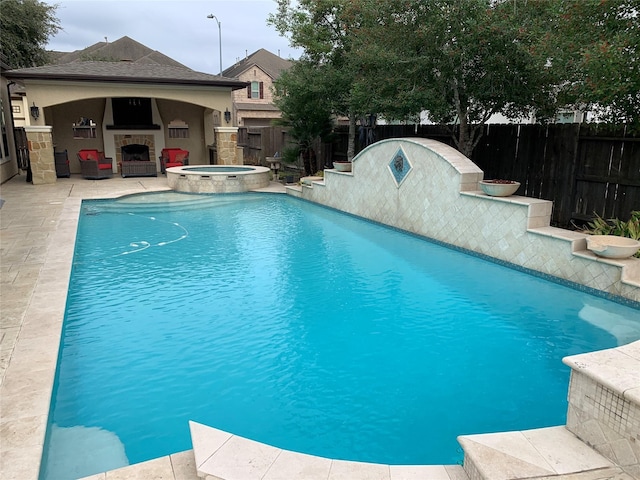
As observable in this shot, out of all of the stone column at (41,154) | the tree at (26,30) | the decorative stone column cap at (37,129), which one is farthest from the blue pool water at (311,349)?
the tree at (26,30)

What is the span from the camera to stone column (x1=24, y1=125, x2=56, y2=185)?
1628cm

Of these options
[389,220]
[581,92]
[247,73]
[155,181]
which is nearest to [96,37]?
[247,73]

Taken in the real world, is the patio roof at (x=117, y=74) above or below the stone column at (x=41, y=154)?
above

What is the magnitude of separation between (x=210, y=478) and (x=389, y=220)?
924 centimetres

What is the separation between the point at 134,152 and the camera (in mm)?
21500

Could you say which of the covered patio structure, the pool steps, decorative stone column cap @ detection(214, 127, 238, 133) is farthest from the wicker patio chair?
the pool steps

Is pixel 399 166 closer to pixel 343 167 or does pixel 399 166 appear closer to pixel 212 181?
pixel 343 167

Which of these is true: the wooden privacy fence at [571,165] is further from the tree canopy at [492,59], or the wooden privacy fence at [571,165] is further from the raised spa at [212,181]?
the raised spa at [212,181]

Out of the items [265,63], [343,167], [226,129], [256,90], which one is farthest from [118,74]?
[265,63]

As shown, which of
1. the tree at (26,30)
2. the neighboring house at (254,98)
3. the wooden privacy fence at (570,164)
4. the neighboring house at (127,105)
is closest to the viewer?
the wooden privacy fence at (570,164)

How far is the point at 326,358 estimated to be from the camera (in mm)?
5379

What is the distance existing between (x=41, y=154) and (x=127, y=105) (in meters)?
5.38

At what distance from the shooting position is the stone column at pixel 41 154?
16.3 metres

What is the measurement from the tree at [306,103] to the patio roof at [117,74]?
11.4ft
